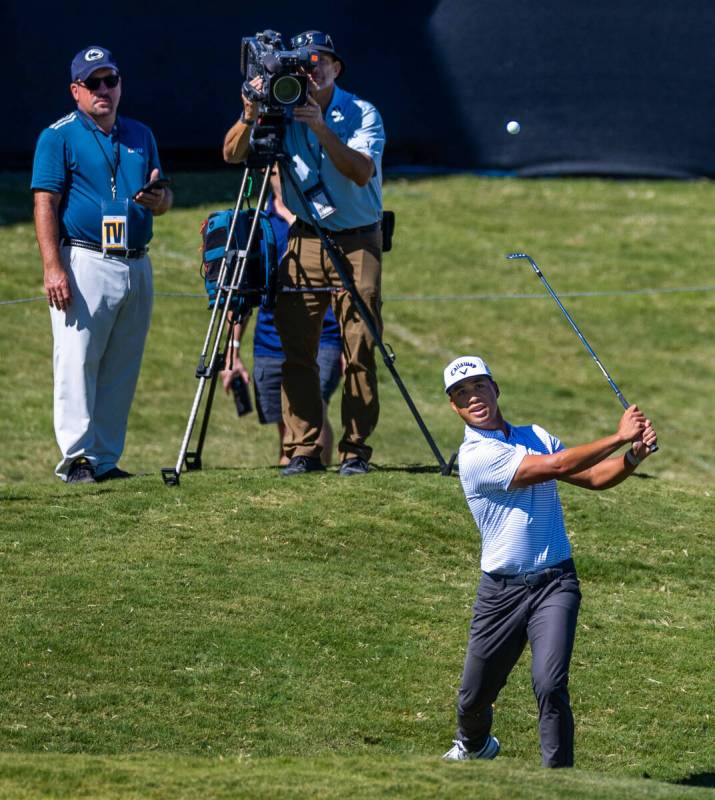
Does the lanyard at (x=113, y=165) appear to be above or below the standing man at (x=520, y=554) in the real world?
above

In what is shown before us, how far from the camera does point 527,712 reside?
7145 mm

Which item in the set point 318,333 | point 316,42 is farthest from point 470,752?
point 316,42

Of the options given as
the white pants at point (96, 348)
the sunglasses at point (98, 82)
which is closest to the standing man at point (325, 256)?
the sunglasses at point (98, 82)

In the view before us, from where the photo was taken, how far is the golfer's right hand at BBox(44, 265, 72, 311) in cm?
889

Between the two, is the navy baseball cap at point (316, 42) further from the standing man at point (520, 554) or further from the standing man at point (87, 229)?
the standing man at point (520, 554)

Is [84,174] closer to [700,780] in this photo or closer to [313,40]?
[313,40]

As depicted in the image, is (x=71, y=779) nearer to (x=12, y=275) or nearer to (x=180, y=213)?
(x=12, y=275)

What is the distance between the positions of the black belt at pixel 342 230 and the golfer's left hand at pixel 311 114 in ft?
2.44

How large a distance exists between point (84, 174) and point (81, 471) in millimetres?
1649

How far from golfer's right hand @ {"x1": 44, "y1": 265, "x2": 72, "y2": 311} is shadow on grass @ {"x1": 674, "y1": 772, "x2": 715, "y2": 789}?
425 centimetres

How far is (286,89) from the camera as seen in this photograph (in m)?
8.64

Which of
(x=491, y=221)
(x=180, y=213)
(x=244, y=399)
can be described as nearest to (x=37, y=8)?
(x=180, y=213)

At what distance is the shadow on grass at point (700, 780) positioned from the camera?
21.3ft

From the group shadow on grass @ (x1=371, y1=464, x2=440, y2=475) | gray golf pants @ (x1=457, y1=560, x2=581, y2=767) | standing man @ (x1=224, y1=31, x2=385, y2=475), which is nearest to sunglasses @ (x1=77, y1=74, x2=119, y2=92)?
standing man @ (x1=224, y1=31, x2=385, y2=475)
